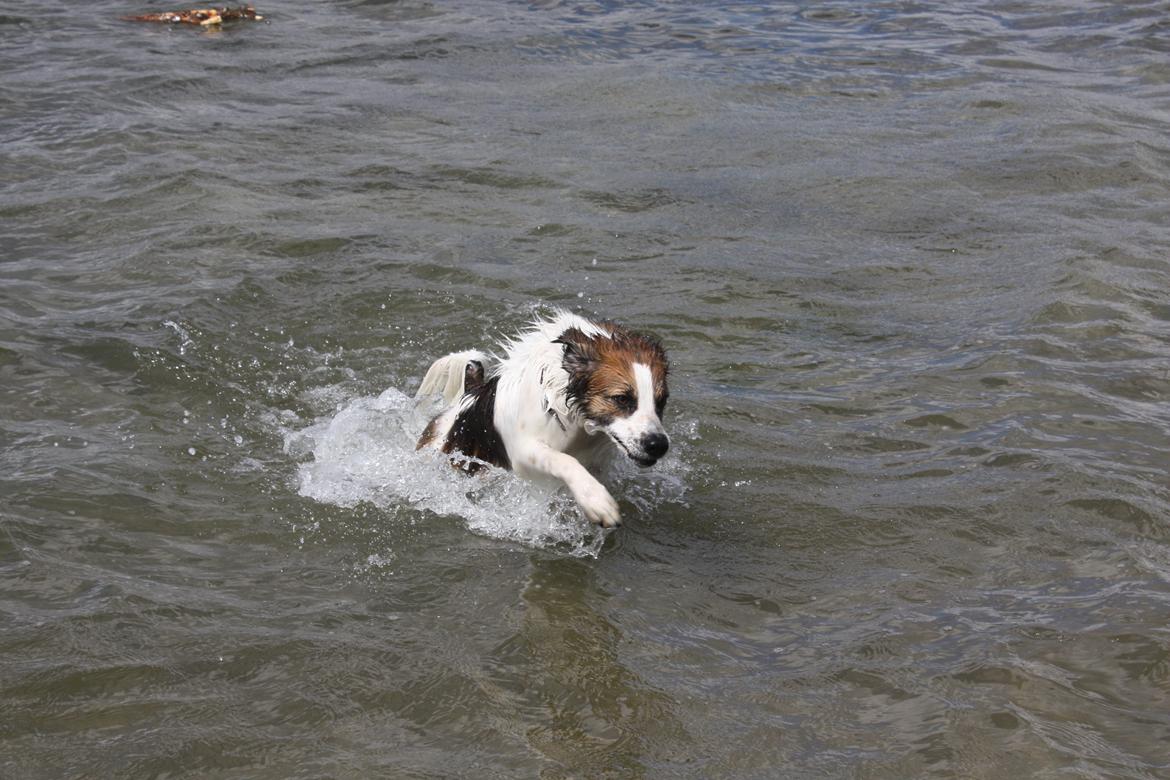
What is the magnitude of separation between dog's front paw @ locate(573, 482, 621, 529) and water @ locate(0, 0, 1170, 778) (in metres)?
0.37

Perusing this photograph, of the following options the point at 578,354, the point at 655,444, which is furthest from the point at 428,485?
the point at 655,444

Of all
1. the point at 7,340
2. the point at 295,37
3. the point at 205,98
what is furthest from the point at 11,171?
the point at 295,37

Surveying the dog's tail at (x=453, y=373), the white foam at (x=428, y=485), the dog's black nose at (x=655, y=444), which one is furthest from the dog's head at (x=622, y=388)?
the dog's tail at (x=453, y=373)

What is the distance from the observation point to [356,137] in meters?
11.6

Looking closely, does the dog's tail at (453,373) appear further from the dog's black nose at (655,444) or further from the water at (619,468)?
the dog's black nose at (655,444)

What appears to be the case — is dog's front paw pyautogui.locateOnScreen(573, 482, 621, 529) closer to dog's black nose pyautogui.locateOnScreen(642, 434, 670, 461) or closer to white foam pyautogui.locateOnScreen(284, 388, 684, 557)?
dog's black nose pyautogui.locateOnScreen(642, 434, 670, 461)

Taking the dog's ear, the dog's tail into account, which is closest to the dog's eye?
the dog's ear

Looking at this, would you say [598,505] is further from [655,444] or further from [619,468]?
[619,468]

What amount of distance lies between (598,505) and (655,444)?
0.36 metres

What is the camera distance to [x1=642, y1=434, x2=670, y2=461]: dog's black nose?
5176 millimetres

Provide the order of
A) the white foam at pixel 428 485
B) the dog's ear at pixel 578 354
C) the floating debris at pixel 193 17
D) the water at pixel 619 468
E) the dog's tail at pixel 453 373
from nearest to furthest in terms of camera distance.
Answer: the water at pixel 619 468, the dog's ear at pixel 578 354, the white foam at pixel 428 485, the dog's tail at pixel 453 373, the floating debris at pixel 193 17

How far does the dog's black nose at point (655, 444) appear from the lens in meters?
5.18

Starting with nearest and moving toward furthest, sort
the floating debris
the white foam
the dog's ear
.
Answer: the dog's ear
the white foam
the floating debris

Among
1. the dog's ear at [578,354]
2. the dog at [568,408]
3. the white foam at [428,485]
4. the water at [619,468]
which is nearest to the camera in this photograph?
the water at [619,468]
